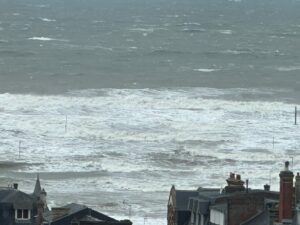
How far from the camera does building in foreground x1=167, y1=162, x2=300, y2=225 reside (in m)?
30.3

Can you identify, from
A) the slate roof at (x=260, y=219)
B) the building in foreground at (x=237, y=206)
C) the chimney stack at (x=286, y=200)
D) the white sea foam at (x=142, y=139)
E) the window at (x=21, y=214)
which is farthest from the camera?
the white sea foam at (x=142, y=139)

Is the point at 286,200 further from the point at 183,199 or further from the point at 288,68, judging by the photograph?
the point at 288,68

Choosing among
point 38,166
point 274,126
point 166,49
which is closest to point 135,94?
point 274,126

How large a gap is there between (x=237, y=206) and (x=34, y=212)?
23.7ft

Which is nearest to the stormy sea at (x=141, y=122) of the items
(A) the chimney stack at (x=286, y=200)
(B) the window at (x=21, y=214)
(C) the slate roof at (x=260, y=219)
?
(B) the window at (x=21, y=214)

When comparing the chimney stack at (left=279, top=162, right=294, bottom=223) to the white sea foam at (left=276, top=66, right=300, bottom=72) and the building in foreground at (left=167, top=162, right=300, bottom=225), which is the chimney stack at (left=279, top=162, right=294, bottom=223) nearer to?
the building in foreground at (left=167, top=162, right=300, bottom=225)

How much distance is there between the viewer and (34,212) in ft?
132

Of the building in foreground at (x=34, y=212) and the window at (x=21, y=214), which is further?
the window at (x=21, y=214)

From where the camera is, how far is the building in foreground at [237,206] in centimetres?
3033

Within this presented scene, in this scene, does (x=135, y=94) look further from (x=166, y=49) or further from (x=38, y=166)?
(x=166, y=49)

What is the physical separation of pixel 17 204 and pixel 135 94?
78.4 meters

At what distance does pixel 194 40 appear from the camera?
19550 centimetres

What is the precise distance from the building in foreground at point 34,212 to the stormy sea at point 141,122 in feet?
56.2

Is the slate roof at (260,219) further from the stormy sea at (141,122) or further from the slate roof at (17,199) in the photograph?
the stormy sea at (141,122)
